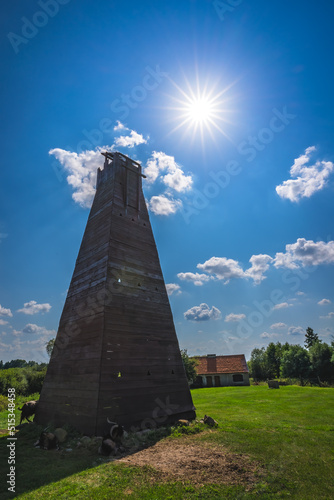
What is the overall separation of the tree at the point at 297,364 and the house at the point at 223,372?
8205 millimetres

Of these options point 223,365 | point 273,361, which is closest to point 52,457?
point 223,365

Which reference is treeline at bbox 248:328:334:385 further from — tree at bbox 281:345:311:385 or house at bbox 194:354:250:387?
house at bbox 194:354:250:387

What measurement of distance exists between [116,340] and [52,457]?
13.5 ft

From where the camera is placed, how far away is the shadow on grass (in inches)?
226

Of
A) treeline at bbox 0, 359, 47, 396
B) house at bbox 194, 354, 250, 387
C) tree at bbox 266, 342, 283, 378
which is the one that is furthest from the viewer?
tree at bbox 266, 342, 283, 378

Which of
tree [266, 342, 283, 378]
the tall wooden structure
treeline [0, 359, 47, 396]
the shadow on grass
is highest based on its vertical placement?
the tall wooden structure

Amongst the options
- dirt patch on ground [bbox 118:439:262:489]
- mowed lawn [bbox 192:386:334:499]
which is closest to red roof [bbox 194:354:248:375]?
mowed lawn [bbox 192:386:334:499]

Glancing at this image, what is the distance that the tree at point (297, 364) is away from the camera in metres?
41.1

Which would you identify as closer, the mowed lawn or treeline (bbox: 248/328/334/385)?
the mowed lawn

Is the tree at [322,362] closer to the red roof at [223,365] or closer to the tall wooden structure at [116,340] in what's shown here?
the red roof at [223,365]

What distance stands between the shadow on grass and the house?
3483 cm

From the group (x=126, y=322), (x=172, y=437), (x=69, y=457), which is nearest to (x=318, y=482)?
(x=172, y=437)

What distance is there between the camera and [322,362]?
38656 mm

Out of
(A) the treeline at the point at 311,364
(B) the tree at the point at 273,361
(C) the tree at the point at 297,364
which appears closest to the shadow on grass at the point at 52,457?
(A) the treeline at the point at 311,364
